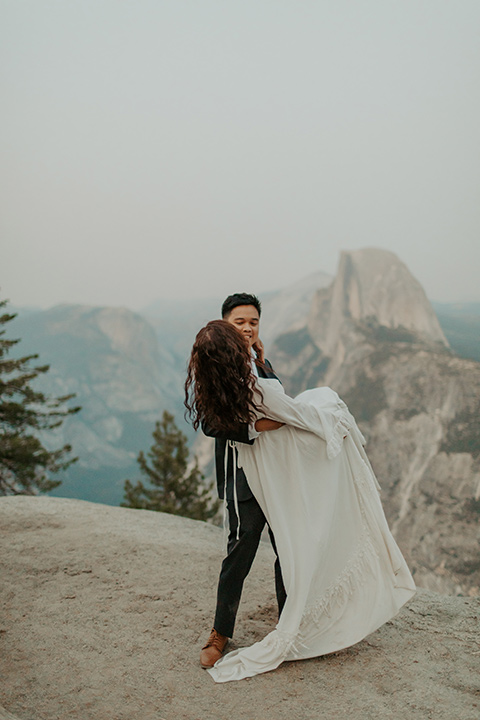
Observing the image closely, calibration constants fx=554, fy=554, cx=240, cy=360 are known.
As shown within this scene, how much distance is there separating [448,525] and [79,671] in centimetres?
4479

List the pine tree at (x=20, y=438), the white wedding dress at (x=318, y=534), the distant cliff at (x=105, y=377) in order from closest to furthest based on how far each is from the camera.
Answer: the white wedding dress at (x=318, y=534), the pine tree at (x=20, y=438), the distant cliff at (x=105, y=377)

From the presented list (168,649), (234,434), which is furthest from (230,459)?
(168,649)

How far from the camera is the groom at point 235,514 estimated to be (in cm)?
317

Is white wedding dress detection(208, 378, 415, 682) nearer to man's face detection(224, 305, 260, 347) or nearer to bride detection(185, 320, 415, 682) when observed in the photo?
bride detection(185, 320, 415, 682)

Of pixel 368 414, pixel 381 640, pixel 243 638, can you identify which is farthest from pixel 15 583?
pixel 368 414

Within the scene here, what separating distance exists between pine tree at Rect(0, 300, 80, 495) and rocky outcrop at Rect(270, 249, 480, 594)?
30.2 m

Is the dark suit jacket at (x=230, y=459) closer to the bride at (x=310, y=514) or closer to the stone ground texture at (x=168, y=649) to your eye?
the bride at (x=310, y=514)

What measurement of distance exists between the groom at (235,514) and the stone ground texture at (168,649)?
268 millimetres

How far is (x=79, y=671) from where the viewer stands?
3188mm

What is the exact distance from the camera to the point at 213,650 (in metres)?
3.26

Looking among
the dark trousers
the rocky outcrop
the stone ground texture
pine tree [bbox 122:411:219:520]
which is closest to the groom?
the dark trousers

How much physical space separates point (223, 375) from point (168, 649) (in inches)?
73.0

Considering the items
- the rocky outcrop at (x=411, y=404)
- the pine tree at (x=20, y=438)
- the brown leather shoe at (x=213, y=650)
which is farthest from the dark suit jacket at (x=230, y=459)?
the rocky outcrop at (x=411, y=404)

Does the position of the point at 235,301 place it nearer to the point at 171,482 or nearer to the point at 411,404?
the point at 171,482
